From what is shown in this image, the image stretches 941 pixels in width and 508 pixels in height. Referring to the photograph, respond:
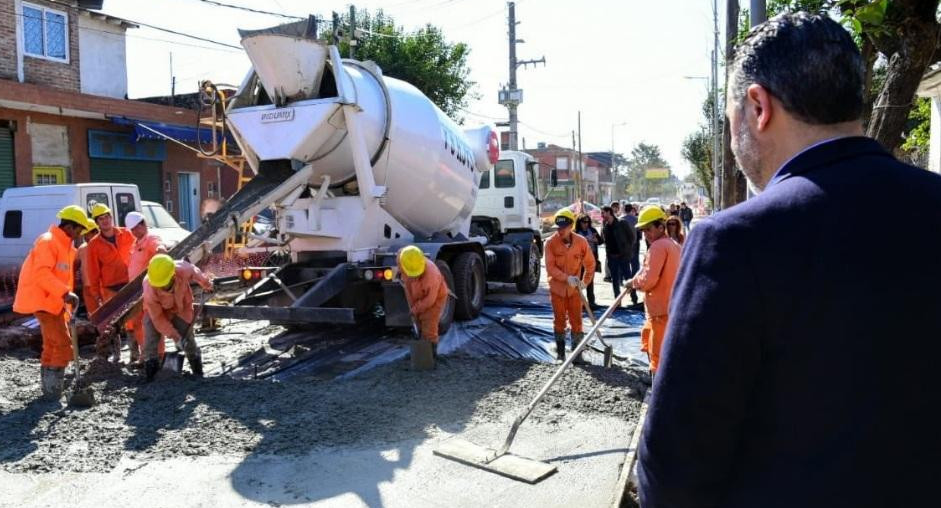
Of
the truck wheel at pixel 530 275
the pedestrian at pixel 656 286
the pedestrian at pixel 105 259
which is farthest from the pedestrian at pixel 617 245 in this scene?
the pedestrian at pixel 105 259

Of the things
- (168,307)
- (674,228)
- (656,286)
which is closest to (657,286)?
(656,286)

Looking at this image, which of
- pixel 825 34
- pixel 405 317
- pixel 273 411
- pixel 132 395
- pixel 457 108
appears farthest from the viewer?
pixel 457 108

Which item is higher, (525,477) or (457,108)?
(457,108)

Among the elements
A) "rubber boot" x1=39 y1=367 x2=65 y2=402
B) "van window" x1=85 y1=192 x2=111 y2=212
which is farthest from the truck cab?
"rubber boot" x1=39 y1=367 x2=65 y2=402

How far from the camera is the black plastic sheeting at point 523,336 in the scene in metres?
8.31

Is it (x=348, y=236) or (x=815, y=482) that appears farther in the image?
(x=348, y=236)

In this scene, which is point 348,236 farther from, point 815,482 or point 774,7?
point 815,482

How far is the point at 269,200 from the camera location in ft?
24.5

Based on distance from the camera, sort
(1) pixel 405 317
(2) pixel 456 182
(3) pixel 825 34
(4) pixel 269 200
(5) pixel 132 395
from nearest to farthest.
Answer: (3) pixel 825 34 → (5) pixel 132 395 → (4) pixel 269 200 → (1) pixel 405 317 → (2) pixel 456 182

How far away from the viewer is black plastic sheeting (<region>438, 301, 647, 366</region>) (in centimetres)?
831

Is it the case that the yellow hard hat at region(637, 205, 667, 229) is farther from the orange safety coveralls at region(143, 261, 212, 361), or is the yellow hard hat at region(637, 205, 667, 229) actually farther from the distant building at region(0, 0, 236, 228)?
the distant building at region(0, 0, 236, 228)

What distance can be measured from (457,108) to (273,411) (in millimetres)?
23698

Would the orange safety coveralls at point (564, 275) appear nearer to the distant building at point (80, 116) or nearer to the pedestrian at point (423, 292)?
the pedestrian at point (423, 292)

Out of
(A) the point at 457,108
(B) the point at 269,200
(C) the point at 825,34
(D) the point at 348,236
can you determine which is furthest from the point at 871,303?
(A) the point at 457,108
